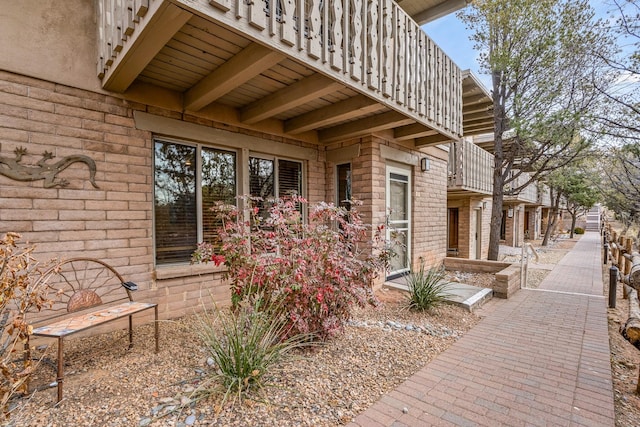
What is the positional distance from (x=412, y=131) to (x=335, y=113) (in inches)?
71.4

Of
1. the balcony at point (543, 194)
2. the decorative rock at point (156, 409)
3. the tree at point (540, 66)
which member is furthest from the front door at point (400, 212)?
the balcony at point (543, 194)

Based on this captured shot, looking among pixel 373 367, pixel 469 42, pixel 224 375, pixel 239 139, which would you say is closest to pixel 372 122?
pixel 239 139

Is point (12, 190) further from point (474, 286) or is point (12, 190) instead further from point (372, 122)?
point (474, 286)

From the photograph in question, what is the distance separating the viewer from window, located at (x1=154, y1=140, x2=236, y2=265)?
3953 millimetres

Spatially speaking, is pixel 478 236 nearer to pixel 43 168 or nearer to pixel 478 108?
pixel 478 108

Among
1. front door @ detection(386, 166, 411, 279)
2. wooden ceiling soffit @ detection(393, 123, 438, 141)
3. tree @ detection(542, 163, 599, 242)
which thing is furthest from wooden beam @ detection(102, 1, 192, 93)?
tree @ detection(542, 163, 599, 242)

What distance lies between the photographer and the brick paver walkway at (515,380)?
2.14 meters

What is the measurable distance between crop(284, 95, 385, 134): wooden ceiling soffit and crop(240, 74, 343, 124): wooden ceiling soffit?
2.22 ft

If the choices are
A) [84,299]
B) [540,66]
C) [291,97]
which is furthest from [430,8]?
[84,299]

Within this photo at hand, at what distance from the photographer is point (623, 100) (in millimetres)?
5148

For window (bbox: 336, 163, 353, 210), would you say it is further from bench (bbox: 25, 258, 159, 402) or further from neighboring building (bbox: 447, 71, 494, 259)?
bench (bbox: 25, 258, 159, 402)

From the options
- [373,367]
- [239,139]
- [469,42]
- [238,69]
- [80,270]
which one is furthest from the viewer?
[469,42]

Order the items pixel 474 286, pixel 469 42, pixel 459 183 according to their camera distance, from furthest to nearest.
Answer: pixel 459 183 < pixel 469 42 < pixel 474 286

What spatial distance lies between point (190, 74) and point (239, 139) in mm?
1250
